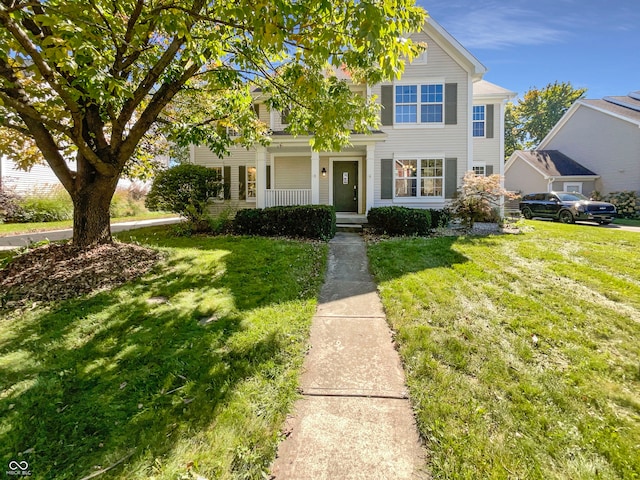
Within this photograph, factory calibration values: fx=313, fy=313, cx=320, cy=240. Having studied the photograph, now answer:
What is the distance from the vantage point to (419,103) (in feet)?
42.0

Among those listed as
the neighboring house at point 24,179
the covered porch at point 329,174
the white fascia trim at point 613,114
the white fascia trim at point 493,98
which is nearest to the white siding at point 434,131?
the covered porch at point 329,174

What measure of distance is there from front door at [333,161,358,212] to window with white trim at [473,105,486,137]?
21.6 feet

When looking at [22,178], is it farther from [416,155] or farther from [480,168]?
[480,168]

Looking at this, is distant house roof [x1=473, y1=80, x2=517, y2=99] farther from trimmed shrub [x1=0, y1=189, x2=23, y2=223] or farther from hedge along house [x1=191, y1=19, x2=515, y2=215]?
trimmed shrub [x1=0, y1=189, x2=23, y2=223]

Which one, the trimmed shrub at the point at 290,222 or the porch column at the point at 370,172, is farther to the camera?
the porch column at the point at 370,172

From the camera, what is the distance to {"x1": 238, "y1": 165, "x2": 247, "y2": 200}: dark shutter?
14.1m

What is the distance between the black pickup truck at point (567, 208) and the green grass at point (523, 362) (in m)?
10.3

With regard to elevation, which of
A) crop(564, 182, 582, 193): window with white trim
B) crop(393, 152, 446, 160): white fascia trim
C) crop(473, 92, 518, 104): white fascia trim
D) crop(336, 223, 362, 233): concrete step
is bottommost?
crop(336, 223, 362, 233): concrete step

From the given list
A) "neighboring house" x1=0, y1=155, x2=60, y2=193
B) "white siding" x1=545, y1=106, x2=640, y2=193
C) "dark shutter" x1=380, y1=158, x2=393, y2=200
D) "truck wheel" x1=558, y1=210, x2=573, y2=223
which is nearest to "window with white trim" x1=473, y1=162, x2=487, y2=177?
"truck wheel" x1=558, y1=210, x2=573, y2=223

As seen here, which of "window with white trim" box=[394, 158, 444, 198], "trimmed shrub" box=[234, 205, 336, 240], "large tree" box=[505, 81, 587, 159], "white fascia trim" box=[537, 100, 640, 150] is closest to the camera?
"trimmed shrub" box=[234, 205, 336, 240]

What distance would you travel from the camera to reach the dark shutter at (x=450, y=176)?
12766 mm

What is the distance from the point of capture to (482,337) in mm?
3582

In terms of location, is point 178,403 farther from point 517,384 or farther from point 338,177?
point 338,177

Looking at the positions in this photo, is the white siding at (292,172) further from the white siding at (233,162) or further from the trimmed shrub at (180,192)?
the trimmed shrub at (180,192)
